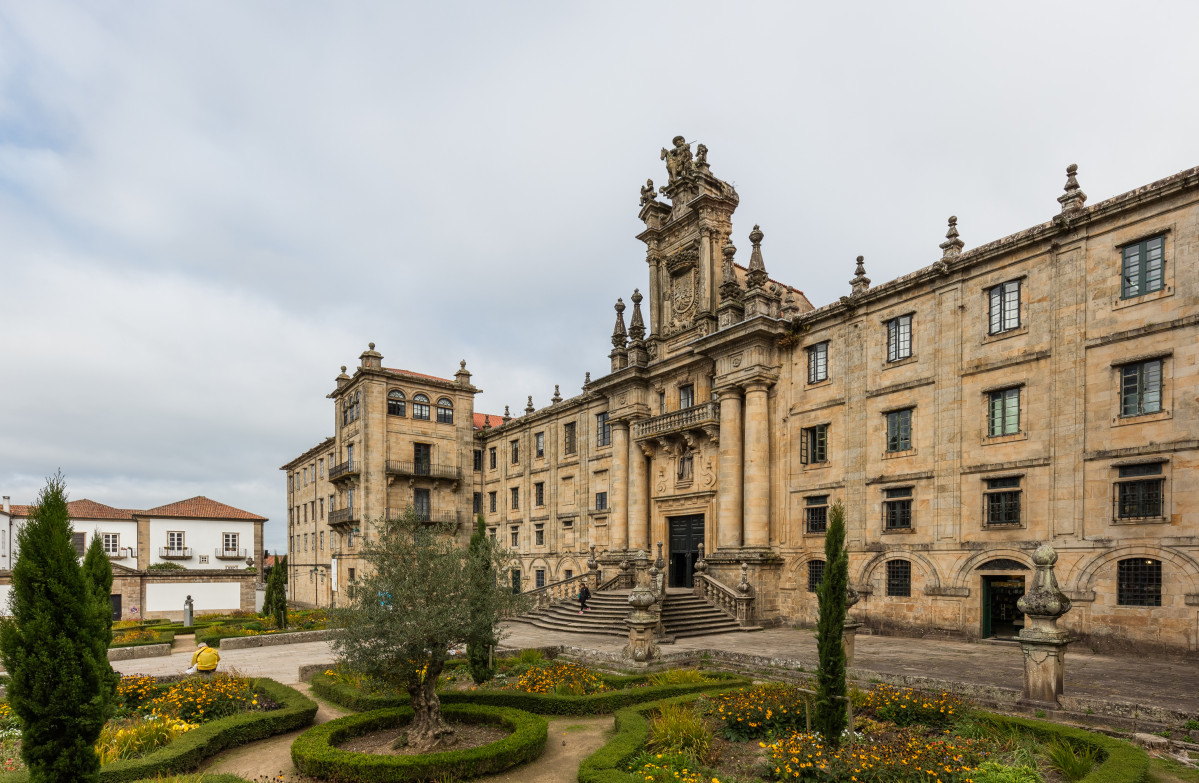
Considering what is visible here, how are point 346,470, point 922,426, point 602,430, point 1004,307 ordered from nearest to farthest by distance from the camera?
point 1004,307, point 922,426, point 602,430, point 346,470

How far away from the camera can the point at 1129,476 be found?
18.2 m

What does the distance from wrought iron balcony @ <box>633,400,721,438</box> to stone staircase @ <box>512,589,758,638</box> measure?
24.1 feet

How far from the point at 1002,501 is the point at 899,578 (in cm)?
440

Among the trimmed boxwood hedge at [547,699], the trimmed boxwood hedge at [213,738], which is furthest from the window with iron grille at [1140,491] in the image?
the trimmed boxwood hedge at [213,738]

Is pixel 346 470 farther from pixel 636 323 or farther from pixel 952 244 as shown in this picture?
pixel 952 244

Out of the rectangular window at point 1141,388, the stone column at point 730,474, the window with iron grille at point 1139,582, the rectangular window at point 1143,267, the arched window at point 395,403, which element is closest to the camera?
the window with iron grille at point 1139,582

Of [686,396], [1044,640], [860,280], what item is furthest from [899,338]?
[1044,640]

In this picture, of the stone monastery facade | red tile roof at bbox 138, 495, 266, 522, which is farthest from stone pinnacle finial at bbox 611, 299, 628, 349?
red tile roof at bbox 138, 495, 266, 522

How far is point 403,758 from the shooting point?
10.4 meters

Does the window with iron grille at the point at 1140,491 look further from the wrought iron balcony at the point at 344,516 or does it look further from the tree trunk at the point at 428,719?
the wrought iron balcony at the point at 344,516

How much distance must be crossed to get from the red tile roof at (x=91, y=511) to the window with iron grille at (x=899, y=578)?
190ft

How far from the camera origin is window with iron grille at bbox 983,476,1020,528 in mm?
20562

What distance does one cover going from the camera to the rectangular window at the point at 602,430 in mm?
37969

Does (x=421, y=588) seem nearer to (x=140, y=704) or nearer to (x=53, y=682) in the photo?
(x=53, y=682)
